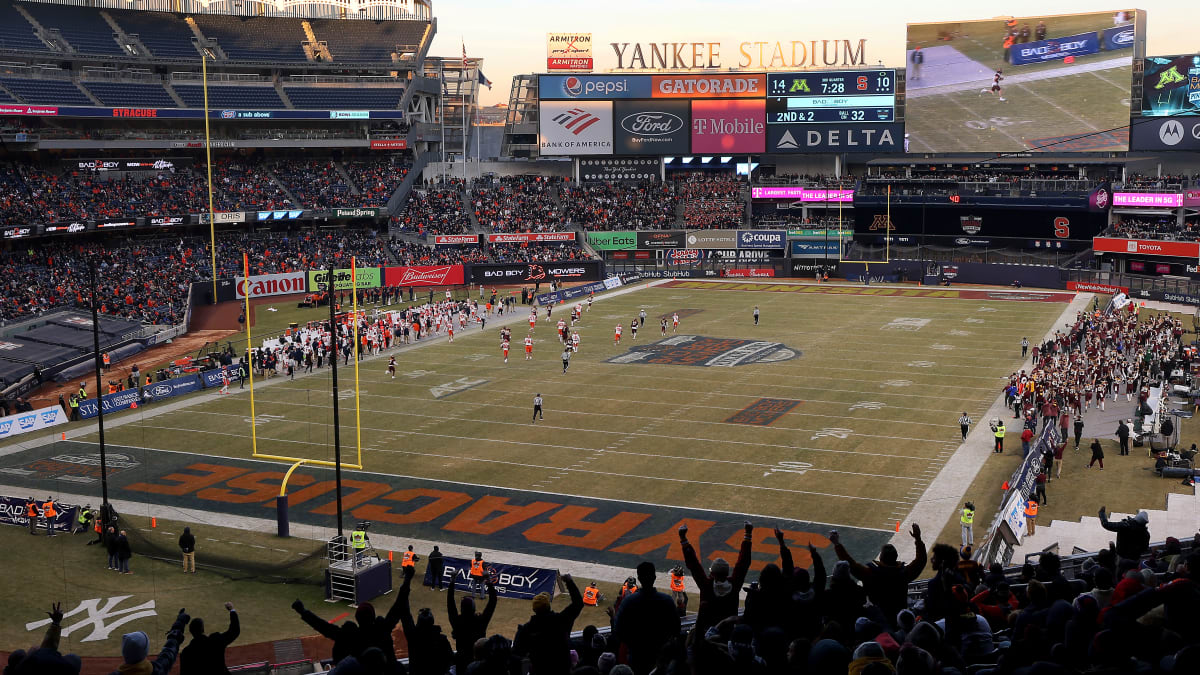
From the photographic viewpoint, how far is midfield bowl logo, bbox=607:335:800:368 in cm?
4409

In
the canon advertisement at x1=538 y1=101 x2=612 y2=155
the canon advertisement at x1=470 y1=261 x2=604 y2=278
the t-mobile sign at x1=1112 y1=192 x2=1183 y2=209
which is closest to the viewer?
the t-mobile sign at x1=1112 y1=192 x2=1183 y2=209

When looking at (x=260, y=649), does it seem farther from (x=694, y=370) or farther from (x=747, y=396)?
(x=694, y=370)

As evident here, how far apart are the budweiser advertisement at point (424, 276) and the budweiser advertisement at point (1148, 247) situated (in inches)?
1634

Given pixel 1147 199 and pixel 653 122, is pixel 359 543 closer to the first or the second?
pixel 1147 199

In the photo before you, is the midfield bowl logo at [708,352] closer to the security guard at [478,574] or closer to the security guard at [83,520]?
the security guard at [83,520]

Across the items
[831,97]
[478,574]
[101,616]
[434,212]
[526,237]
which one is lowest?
[101,616]

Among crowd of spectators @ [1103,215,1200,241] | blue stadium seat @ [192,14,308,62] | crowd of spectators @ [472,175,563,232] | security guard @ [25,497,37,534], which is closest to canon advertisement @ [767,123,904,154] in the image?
crowd of spectators @ [1103,215,1200,241]

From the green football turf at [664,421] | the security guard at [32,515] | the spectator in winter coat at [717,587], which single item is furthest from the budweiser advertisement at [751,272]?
the spectator in winter coat at [717,587]

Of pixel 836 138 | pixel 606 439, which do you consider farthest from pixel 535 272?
pixel 606 439

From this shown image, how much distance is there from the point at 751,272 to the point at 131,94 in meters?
43.4

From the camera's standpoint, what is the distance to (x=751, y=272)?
78.9 m

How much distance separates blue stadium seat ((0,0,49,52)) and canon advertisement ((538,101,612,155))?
34828 mm

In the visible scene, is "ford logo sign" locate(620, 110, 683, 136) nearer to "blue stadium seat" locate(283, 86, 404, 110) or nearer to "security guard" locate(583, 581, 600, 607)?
"blue stadium seat" locate(283, 86, 404, 110)

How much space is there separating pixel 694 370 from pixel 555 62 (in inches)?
1962
